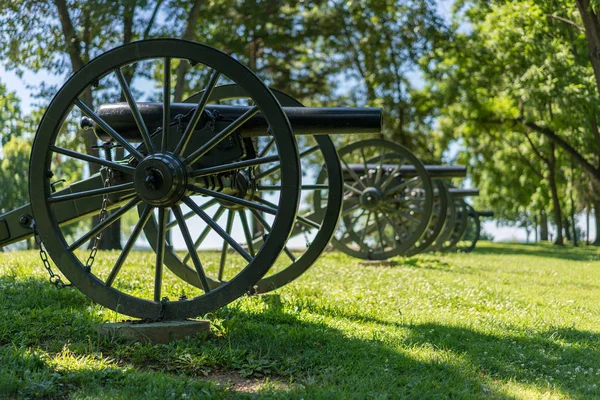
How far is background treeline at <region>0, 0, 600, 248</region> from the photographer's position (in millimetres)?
16531

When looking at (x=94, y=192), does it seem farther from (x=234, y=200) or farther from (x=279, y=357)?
(x=279, y=357)

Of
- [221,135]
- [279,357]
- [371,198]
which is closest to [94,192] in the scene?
[221,135]

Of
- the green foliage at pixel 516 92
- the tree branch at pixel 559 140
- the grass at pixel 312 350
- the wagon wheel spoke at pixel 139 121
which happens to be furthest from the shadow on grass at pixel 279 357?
the tree branch at pixel 559 140

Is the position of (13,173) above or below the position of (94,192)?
above

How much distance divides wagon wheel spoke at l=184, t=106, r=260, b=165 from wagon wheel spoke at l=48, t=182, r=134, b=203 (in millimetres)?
540

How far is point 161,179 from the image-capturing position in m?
5.30

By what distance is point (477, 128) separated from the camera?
2727 centimetres

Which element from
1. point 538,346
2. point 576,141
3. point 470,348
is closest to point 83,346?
point 470,348

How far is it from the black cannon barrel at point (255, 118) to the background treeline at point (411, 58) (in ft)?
31.2

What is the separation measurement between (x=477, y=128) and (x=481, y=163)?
5.36m

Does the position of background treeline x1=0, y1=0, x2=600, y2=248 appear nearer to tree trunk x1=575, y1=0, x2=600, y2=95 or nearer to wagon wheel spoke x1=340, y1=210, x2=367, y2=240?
tree trunk x1=575, y1=0, x2=600, y2=95

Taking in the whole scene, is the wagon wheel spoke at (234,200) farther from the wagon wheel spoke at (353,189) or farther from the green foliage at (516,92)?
the green foliage at (516,92)

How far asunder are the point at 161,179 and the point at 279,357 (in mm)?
1575

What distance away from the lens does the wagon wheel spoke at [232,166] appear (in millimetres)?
5227
